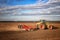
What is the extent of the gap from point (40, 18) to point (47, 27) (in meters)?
0.16

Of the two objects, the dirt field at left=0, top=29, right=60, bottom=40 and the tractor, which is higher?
the tractor

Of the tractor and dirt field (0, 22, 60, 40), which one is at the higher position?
the tractor

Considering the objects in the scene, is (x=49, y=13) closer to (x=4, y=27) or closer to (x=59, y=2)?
(x=59, y=2)

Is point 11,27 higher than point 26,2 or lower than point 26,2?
lower

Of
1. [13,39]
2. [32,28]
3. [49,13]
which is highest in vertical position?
[49,13]

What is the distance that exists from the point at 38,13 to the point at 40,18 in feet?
0.24

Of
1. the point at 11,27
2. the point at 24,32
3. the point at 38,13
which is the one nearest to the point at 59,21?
the point at 38,13

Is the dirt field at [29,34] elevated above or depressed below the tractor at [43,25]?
below

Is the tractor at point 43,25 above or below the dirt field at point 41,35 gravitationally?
above

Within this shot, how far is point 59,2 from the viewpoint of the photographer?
7.14 feet

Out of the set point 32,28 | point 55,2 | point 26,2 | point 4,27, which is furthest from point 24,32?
point 55,2

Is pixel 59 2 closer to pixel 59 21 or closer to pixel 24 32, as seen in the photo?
pixel 59 21

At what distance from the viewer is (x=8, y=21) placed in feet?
7.24

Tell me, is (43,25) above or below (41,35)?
above
